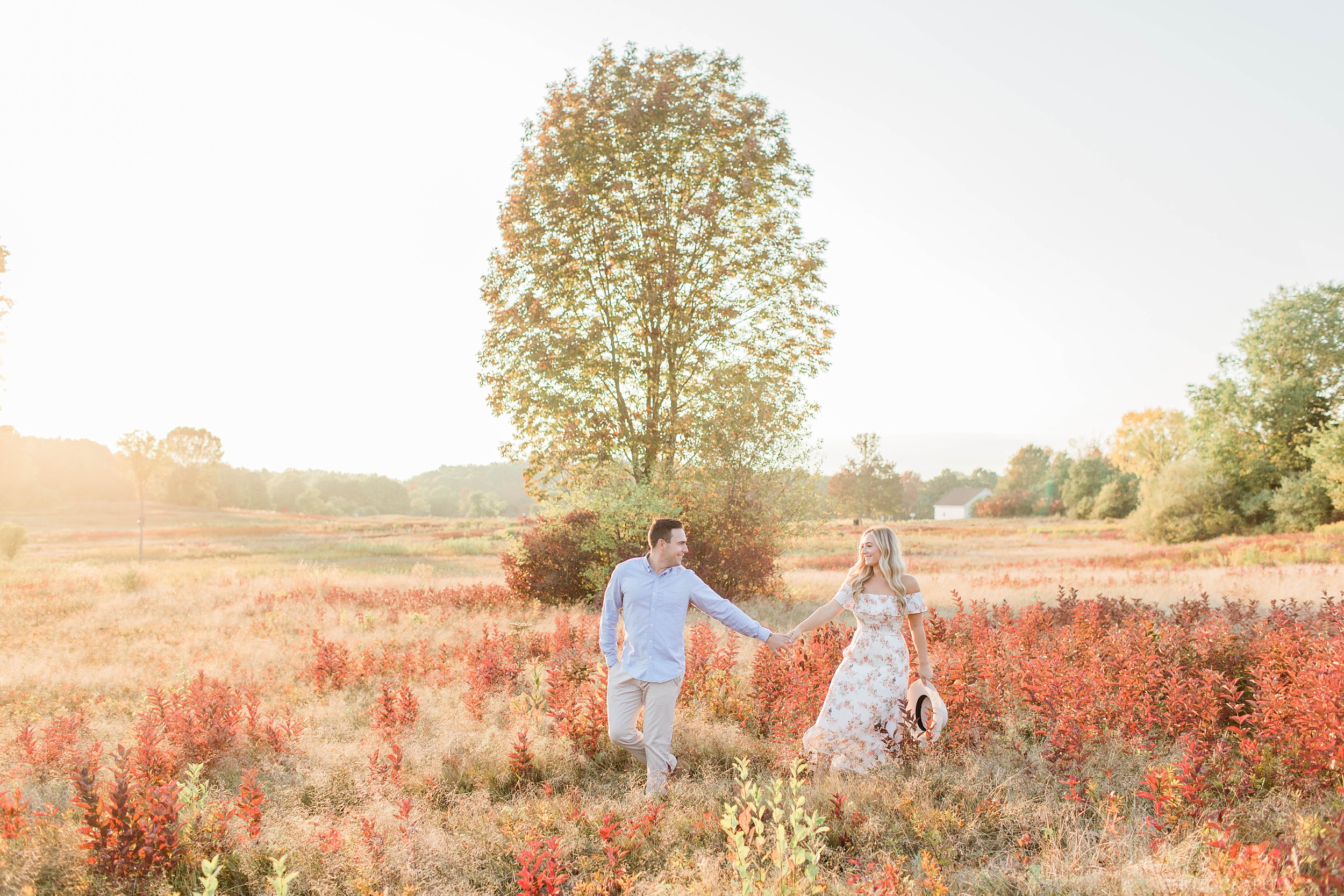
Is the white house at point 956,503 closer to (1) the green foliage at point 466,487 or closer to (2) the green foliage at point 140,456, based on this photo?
(1) the green foliage at point 466,487

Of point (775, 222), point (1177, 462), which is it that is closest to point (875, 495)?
point (1177, 462)

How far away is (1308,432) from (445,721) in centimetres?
4259

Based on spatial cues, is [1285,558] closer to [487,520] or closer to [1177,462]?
[1177,462]

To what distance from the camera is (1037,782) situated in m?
5.18

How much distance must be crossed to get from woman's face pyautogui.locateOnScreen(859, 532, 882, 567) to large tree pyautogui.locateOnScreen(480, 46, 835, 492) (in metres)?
10.1

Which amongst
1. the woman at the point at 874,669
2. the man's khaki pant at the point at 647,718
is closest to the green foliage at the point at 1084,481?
the woman at the point at 874,669

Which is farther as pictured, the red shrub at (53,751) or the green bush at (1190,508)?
the green bush at (1190,508)

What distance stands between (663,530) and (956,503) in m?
124

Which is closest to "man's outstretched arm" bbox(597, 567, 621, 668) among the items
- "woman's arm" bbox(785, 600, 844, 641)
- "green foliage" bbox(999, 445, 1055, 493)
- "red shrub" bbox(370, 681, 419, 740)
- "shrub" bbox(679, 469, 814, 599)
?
"woman's arm" bbox(785, 600, 844, 641)

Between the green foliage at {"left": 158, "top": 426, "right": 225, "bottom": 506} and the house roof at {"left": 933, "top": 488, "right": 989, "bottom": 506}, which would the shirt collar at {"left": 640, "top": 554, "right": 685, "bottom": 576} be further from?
the house roof at {"left": 933, "top": 488, "right": 989, "bottom": 506}

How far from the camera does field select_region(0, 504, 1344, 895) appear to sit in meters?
3.94

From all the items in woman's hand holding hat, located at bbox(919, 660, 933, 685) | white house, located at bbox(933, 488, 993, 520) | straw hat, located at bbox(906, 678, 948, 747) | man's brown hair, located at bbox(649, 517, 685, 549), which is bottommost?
white house, located at bbox(933, 488, 993, 520)

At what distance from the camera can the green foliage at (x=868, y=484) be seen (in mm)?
58000

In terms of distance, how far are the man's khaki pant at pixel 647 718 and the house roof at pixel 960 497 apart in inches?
4837
